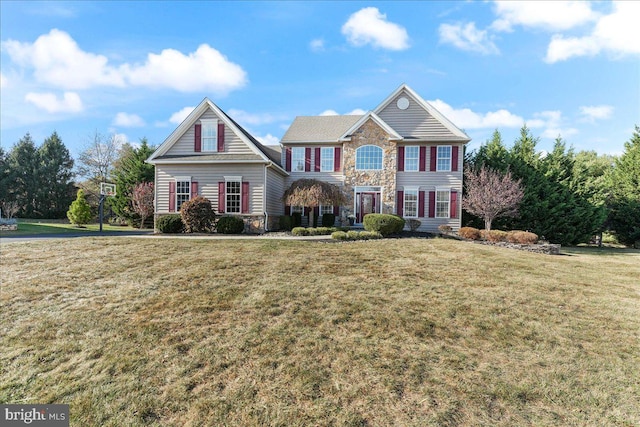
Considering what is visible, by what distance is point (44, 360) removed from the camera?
14.7ft

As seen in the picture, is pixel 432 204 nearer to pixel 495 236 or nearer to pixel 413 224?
pixel 413 224

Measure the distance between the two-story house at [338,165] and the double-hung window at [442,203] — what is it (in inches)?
2.2

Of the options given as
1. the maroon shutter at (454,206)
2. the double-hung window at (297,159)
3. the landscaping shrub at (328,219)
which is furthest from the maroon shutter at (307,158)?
the maroon shutter at (454,206)

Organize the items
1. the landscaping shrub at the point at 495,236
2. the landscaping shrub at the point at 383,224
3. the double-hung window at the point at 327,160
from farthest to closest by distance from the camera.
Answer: the double-hung window at the point at 327,160, the landscaping shrub at the point at 495,236, the landscaping shrub at the point at 383,224

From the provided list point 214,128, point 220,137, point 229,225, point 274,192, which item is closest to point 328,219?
point 274,192

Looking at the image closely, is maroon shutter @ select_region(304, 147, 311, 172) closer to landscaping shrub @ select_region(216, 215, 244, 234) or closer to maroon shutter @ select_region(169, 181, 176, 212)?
→ landscaping shrub @ select_region(216, 215, 244, 234)

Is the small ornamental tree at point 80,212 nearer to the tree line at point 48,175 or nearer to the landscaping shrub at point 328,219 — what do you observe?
the tree line at point 48,175

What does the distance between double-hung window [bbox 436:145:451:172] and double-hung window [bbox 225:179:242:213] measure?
38.4ft

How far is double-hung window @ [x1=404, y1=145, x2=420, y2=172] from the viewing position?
737 inches

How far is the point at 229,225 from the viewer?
49.9 ft

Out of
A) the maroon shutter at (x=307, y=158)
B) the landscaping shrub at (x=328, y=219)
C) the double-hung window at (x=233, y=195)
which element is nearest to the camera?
the double-hung window at (x=233, y=195)

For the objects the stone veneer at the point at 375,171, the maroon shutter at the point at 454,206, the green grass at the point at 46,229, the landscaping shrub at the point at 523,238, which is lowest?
the green grass at the point at 46,229

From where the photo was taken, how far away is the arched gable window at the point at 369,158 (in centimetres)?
1870

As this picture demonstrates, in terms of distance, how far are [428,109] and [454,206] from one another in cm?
609
